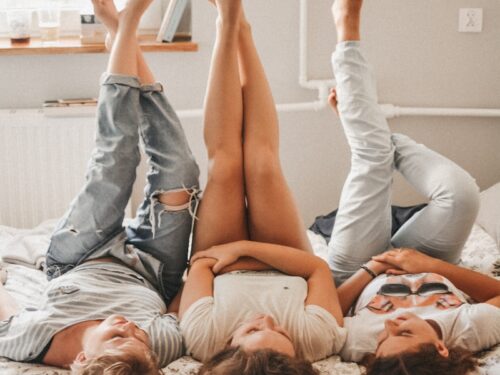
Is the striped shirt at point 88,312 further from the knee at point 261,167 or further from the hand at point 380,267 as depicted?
the hand at point 380,267

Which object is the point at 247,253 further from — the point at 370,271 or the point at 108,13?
the point at 108,13

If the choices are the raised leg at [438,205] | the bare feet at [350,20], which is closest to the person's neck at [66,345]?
the raised leg at [438,205]

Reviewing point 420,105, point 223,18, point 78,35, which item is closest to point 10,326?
point 223,18

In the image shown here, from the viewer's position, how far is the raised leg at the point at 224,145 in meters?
1.85

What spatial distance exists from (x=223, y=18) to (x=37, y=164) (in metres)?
1.09

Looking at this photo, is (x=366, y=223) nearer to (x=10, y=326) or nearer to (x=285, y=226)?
(x=285, y=226)

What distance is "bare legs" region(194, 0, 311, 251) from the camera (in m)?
1.85

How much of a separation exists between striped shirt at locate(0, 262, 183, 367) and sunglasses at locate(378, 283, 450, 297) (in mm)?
467

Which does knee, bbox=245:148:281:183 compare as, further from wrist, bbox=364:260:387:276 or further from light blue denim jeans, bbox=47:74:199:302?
wrist, bbox=364:260:387:276

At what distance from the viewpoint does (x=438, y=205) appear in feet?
6.36

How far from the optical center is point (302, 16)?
280 centimetres

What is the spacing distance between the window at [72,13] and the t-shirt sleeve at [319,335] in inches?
63.6

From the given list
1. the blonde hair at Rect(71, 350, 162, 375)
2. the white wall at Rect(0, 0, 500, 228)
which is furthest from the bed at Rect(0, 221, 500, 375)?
the white wall at Rect(0, 0, 500, 228)

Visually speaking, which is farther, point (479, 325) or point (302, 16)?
point (302, 16)
